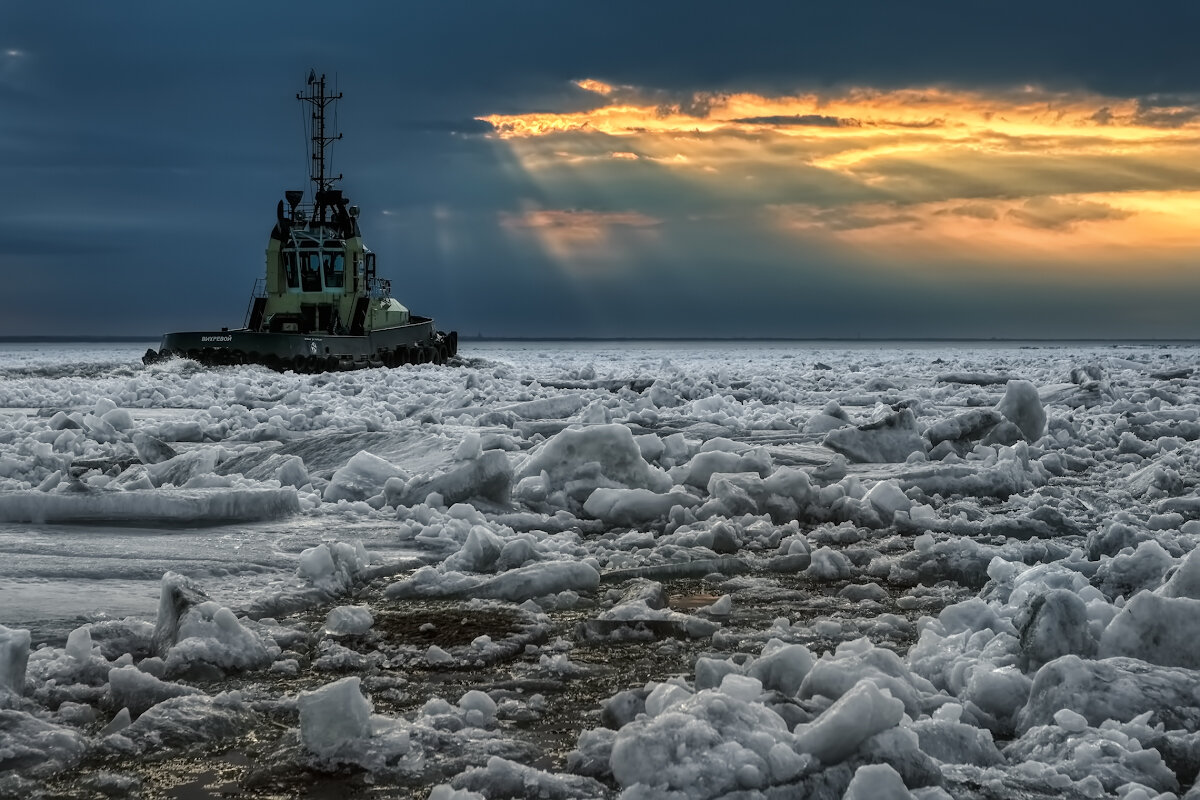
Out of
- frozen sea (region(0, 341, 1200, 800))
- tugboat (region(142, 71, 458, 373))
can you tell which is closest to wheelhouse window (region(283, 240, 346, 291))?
tugboat (region(142, 71, 458, 373))

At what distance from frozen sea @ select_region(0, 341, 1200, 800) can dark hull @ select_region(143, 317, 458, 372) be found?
1555 centimetres

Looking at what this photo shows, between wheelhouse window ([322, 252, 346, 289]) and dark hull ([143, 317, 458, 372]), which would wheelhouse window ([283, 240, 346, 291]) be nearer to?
wheelhouse window ([322, 252, 346, 289])

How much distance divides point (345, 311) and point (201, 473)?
860 inches

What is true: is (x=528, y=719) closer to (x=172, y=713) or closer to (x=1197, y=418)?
(x=172, y=713)

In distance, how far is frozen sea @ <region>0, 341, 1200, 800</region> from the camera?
207 cm

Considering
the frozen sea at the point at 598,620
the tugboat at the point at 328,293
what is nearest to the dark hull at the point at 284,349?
the tugboat at the point at 328,293

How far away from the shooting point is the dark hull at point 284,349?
2286cm

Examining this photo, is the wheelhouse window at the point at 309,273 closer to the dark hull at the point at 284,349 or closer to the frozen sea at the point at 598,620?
the dark hull at the point at 284,349

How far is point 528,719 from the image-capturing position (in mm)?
2449

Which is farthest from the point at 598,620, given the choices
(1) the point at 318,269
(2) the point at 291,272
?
(2) the point at 291,272

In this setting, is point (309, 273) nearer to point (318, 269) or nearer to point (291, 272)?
point (318, 269)

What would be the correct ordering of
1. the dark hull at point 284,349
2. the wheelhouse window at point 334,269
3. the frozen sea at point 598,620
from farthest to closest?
the wheelhouse window at point 334,269 < the dark hull at point 284,349 < the frozen sea at point 598,620

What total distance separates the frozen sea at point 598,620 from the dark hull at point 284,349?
51.0ft

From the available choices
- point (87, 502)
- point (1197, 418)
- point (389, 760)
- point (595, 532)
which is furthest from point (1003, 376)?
point (389, 760)
